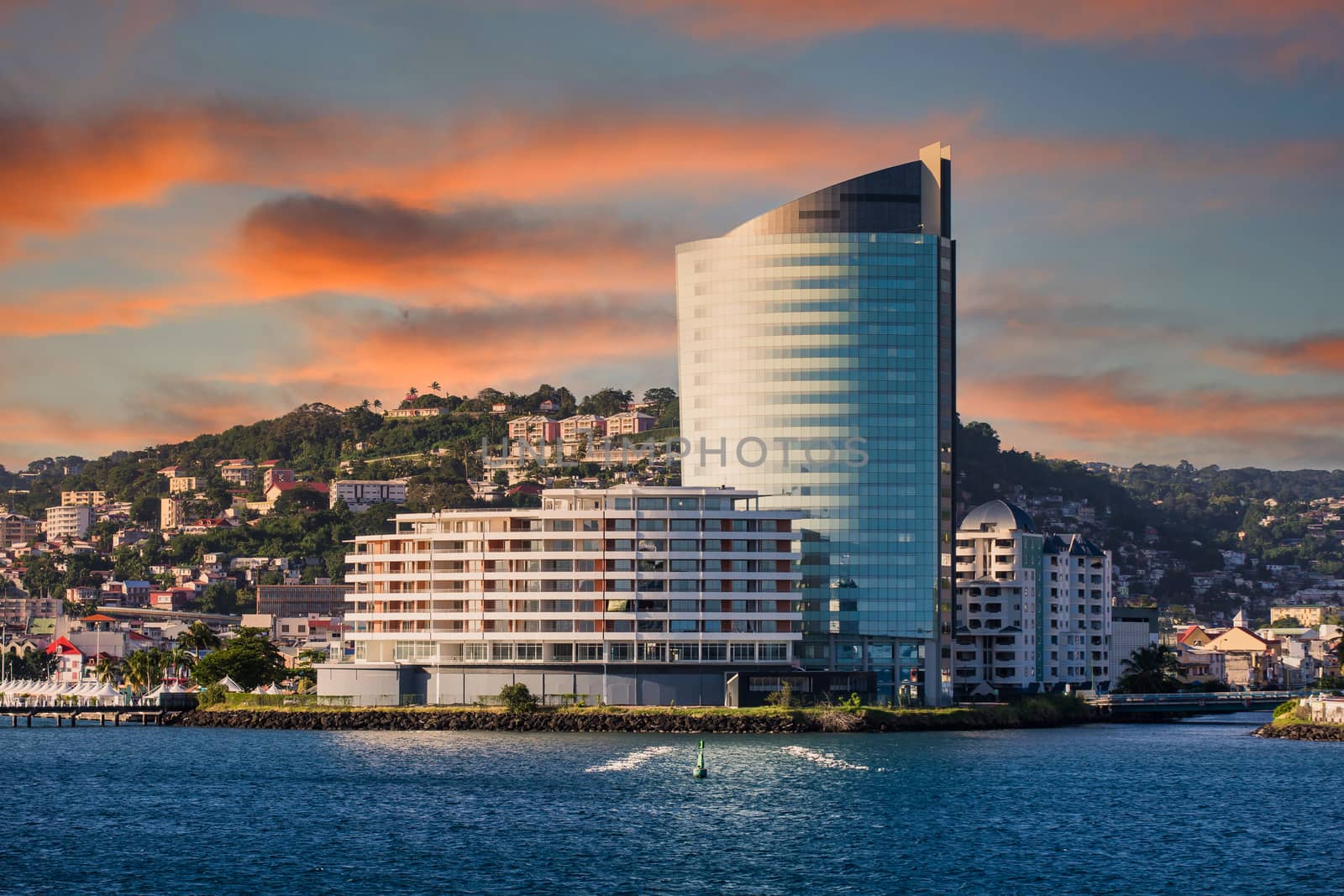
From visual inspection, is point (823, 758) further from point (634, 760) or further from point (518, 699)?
point (518, 699)

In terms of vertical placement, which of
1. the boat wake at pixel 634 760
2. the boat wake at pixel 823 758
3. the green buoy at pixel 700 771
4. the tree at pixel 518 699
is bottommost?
the boat wake at pixel 823 758

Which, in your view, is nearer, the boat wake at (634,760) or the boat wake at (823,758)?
the boat wake at (634,760)

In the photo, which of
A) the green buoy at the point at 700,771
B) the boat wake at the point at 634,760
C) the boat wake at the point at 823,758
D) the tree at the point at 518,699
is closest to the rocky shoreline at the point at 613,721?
the tree at the point at 518,699

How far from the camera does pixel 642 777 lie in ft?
458

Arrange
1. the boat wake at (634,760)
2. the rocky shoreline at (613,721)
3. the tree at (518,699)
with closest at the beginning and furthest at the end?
the boat wake at (634,760), the rocky shoreline at (613,721), the tree at (518,699)

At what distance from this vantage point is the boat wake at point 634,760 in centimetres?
14675

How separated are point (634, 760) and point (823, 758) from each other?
Result: 16.8m

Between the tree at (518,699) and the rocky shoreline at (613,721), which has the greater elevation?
the tree at (518,699)

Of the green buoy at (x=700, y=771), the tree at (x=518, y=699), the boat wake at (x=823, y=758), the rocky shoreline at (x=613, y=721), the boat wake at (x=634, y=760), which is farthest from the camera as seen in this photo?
the tree at (x=518, y=699)

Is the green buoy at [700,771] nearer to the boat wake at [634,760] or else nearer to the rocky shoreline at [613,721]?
the boat wake at [634,760]

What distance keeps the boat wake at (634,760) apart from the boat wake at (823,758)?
36.9 feet

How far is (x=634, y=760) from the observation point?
15312 centimetres

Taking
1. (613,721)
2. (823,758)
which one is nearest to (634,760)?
(823,758)

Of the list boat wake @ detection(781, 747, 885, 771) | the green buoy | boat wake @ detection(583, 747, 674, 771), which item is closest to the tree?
boat wake @ detection(583, 747, 674, 771)
